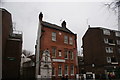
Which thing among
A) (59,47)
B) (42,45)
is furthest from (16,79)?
(59,47)

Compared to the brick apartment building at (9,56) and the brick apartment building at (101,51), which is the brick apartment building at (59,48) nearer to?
the brick apartment building at (9,56)

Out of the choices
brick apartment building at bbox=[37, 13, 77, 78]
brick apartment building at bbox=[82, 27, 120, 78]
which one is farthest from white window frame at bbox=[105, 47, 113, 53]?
brick apartment building at bbox=[37, 13, 77, 78]

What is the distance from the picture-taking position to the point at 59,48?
103 feet

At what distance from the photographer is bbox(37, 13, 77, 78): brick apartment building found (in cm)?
2954

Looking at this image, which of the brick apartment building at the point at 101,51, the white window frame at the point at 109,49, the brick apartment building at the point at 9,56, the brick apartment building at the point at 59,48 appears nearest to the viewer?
the brick apartment building at the point at 9,56

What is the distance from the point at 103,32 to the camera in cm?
4941

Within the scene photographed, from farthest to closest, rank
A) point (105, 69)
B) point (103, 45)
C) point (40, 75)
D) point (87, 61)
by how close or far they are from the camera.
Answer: point (87, 61) < point (103, 45) < point (105, 69) < point (40, 75)

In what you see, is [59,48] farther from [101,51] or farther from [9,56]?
[101,51]

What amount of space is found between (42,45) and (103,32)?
26633 mm

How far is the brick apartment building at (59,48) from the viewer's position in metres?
29.5

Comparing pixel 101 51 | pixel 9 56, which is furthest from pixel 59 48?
pixel 101 51

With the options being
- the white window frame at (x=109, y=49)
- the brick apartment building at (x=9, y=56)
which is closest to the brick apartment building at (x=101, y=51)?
the white window frame at (x=109, y=49)

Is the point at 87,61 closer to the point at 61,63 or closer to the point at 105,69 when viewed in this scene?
the point at 105,69

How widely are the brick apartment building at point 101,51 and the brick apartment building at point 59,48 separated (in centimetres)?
1482
